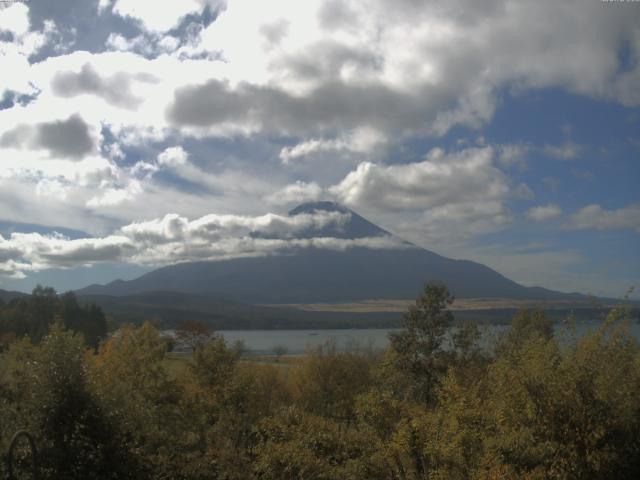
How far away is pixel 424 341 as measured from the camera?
125ft

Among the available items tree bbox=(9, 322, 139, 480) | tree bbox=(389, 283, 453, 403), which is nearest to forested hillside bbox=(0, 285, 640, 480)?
tree bbox=(9, 322, 139, 480)

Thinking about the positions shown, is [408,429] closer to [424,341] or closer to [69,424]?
[69,424]

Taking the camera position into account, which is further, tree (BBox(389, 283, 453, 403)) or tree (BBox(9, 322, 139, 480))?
tree (BBox(389, 283, 453, 403))

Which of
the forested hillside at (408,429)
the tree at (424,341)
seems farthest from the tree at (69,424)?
the tree at (424,341)

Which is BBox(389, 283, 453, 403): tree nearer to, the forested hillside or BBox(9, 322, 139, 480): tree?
the forested hillside

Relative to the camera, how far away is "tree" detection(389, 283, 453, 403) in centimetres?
3666

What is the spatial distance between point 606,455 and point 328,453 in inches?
361

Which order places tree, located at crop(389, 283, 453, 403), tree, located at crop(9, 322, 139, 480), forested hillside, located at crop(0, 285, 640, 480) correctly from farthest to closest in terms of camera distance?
tree, located at crop(389, 283, 453, 403) → tree, located at crop(9, 322, 139, 480) → forested hillside, located at crop(0, 285, 640, 480)

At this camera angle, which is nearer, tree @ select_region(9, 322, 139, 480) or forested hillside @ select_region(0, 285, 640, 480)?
forested hillside @ select_region(0, 285, 640, 480)

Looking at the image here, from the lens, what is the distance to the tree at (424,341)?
36656mm

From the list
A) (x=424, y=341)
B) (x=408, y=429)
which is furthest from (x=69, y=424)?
(x=424, y=341)

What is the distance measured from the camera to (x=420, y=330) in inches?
1519

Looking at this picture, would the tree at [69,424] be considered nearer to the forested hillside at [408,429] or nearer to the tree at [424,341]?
the forested hillside at [408,429]

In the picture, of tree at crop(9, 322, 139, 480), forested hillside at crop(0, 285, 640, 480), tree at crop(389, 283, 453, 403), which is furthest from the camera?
tree at crop(389, 283, 453, 403)
